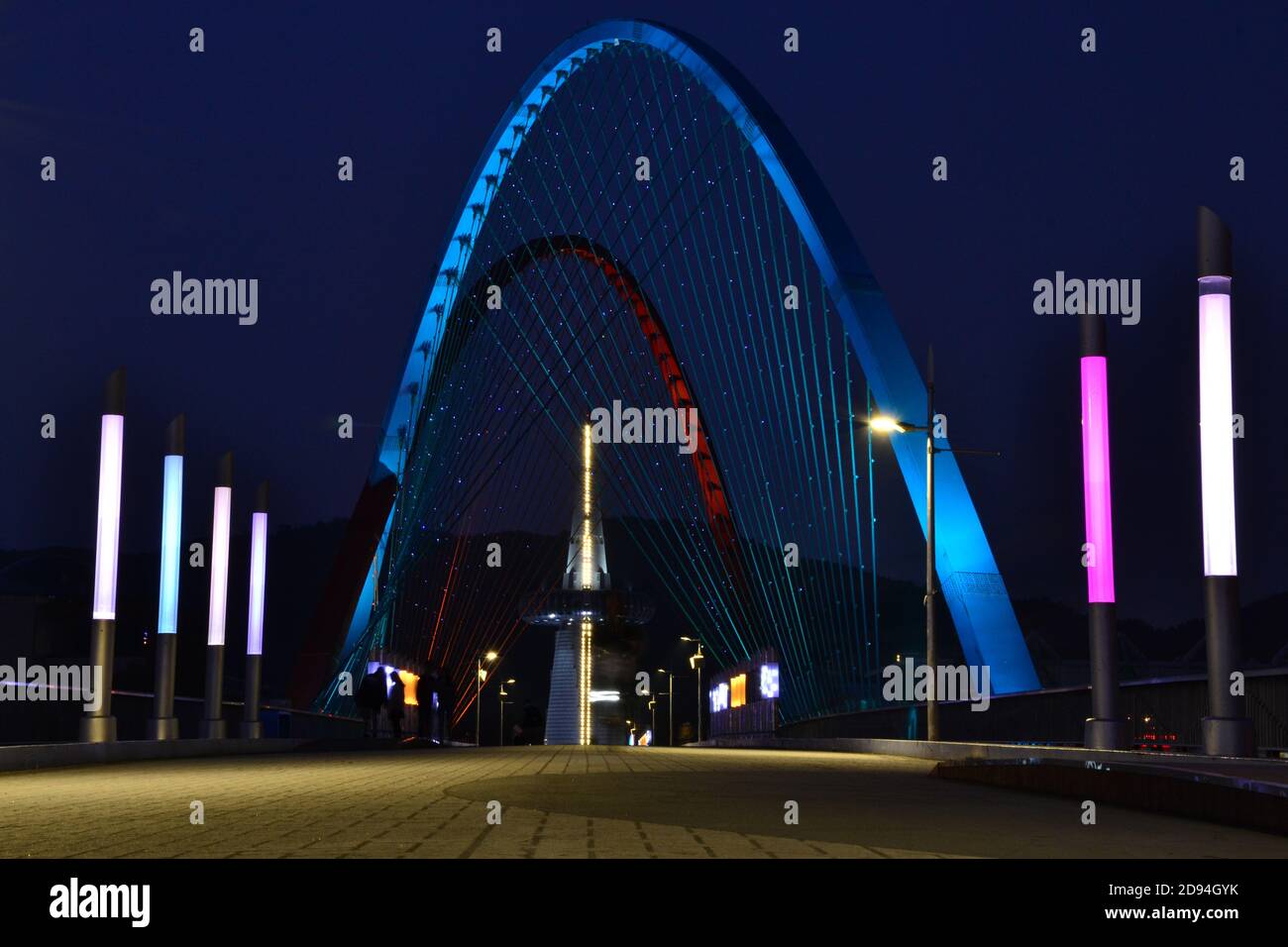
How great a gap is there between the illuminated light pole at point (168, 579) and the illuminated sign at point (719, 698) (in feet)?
107

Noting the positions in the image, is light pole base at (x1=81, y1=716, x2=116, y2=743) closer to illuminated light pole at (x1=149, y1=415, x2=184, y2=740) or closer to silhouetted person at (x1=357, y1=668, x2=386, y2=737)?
illuminated light pole at (x1=149, y1=415, x2=184, y2=740)

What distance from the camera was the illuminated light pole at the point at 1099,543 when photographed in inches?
759

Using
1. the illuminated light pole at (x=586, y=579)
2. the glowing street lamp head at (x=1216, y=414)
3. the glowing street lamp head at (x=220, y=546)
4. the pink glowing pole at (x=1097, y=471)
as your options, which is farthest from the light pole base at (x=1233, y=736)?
the illuminated light pole at (x=586, y=579)

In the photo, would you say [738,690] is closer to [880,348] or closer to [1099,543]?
[880,348]

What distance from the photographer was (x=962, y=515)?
3059 centimetres

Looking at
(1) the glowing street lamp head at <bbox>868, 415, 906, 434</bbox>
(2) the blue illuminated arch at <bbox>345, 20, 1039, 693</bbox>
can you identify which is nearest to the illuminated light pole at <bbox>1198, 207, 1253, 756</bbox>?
(1) the glowing street lamp head at <bbox>868, 415, 906, 434</bbox>

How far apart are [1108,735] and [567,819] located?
1126 centimetres

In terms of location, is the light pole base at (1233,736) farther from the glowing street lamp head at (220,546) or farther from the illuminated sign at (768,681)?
the illuminated sign at (768,681)

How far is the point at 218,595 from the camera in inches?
1232

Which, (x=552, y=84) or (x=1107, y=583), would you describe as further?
(x=552, y=84)

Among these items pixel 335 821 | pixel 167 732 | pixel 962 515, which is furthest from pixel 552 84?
pixel 335 821

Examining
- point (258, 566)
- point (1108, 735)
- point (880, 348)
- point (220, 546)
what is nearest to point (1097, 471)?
point (1108, 735)
